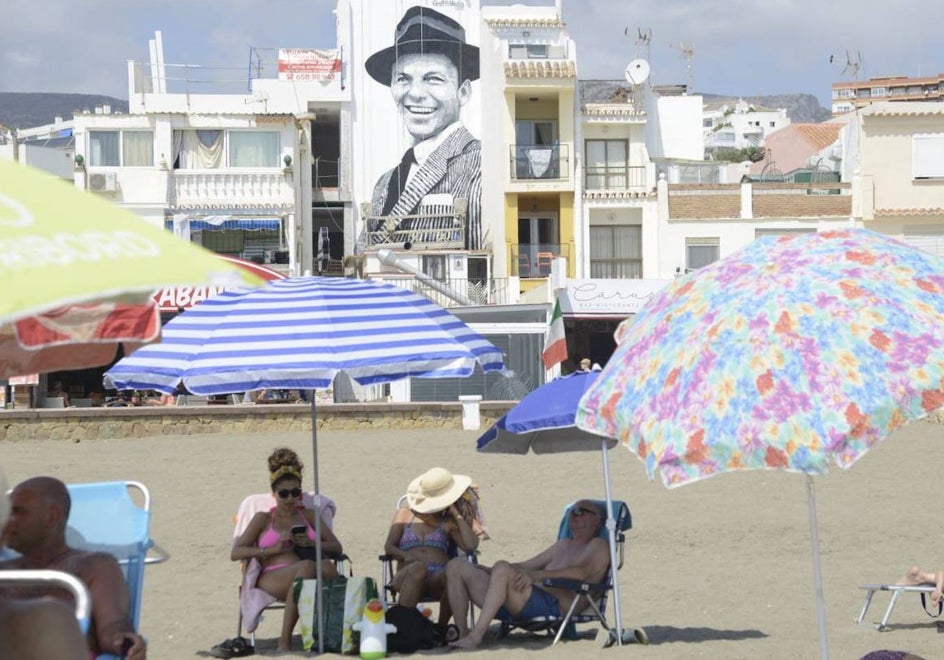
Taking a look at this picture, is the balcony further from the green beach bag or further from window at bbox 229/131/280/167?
the green beach bag

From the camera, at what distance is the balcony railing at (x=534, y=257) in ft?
148

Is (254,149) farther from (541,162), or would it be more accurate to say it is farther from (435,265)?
(541,162)

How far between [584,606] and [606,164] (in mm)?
38498

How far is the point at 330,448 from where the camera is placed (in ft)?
74.4

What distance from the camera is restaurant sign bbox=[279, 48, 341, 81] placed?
1981 inches

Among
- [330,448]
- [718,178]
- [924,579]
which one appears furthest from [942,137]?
[924,579]

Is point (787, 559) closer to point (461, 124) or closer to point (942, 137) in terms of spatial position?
point (942, 137)

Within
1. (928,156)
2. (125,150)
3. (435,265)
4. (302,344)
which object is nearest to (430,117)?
(435,265)

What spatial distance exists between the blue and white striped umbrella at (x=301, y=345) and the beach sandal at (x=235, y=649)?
168 centimetres

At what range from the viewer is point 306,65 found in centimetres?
5059

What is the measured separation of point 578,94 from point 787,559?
3504 centimetres

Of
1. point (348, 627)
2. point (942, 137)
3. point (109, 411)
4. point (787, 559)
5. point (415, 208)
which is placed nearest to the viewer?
point (348, 627)

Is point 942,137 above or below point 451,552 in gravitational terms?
above

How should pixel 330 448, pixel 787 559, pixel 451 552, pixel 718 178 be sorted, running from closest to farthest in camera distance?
pixel 451 552, pixel 787 559, pixel 330 448, pixel 718 178
